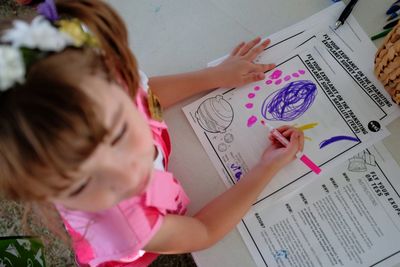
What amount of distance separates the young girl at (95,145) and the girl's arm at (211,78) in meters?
0.04

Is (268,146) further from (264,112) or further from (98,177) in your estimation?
(98,177)

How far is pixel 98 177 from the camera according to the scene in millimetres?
478

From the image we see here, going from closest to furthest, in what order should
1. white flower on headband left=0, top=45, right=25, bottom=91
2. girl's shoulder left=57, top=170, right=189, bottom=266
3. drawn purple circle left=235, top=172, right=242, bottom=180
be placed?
white flower on headband left=0, top=45, right=25, bottom=91 → girl's shoulder left=57, top=170, right=189, bottom=266 → drawn purple circle left=235, top=172, right=242, bottom=180

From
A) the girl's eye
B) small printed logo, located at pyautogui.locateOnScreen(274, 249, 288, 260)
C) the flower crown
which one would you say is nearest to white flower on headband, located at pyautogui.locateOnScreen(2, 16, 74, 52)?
the flower crown

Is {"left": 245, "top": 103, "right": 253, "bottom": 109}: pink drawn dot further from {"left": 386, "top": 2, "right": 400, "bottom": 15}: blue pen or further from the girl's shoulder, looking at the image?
{"left": 386, "top": 2, "right": 400, "bottom": 15}: blue pen

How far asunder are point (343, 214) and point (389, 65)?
0.24 m

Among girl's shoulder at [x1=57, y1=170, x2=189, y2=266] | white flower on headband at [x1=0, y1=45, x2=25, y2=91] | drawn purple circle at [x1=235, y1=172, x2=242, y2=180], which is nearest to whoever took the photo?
white flower on headband at [x1=0, y1=45, x2=25, y2=91]

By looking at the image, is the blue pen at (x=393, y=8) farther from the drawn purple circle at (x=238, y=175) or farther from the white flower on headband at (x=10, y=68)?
the white flower on headband at (x=10, y=68)

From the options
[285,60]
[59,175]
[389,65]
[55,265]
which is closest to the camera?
[59,175]

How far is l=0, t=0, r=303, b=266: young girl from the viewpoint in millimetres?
414

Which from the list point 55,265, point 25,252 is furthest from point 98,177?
point 55,265

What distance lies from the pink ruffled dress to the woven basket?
1.21ft

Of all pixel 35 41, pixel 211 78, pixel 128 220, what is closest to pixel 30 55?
pixel 35 41

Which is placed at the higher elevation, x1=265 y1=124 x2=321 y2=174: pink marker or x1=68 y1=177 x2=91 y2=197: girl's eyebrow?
x1=68 y1=177 x2=91 y2=197: girl's eyebrow
